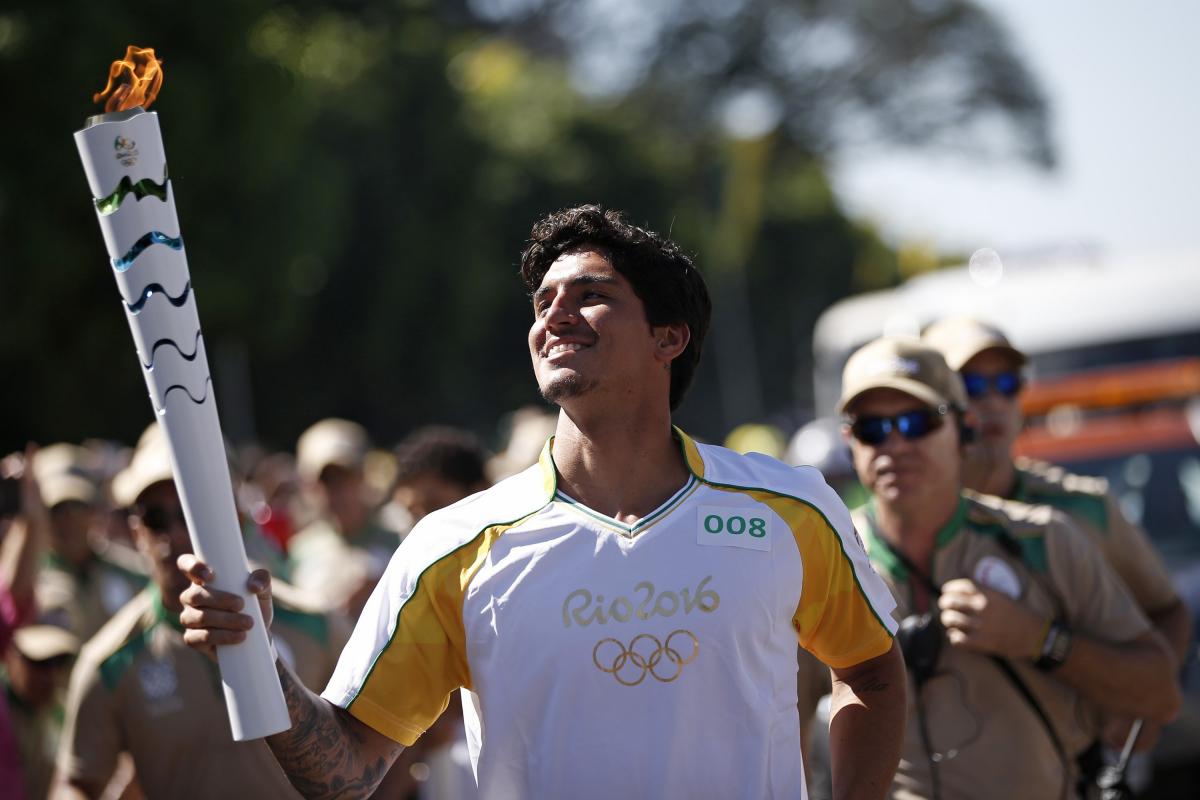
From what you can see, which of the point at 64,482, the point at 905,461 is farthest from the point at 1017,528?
the point at 64,482

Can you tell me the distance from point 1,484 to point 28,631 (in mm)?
606

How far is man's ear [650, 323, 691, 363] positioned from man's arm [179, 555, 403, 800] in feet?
3.00

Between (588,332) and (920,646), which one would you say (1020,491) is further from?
(588,332)

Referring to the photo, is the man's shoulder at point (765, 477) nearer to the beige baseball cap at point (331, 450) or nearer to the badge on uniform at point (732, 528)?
the badge on uniform at point (732, 528)

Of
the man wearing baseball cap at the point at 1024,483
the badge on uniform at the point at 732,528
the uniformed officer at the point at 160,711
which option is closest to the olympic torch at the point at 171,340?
the badge on uniform at the point at 732,528

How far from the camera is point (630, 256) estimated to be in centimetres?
326

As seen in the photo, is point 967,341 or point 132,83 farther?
point 967,341

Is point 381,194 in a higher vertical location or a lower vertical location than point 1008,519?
higher

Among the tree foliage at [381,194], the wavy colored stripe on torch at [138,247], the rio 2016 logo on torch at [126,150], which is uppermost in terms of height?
the tree foliage at [381,194]

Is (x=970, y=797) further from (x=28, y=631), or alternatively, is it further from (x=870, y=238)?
(x=870, y=238)

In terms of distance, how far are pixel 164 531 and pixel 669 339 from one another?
1932 mm

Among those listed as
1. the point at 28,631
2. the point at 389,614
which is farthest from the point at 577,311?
the point at 28,631

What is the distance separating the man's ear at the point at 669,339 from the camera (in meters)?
3.30

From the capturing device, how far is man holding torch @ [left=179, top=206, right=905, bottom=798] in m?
2.96
